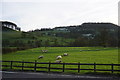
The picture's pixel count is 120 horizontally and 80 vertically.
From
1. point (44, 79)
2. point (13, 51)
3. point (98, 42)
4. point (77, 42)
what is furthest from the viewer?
point (77, 42)

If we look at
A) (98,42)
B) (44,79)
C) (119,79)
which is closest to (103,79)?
(119,79)

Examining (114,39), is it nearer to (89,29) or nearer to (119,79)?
(89,29)

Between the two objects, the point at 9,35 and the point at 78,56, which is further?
the point at 9,35

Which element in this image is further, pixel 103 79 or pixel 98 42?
pixel 98 42

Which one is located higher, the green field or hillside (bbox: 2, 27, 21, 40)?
hillside (bbox: 2, 27, 21, 40)

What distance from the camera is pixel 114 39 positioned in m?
70.8

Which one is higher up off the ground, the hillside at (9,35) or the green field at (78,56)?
the hillside at (9,35)

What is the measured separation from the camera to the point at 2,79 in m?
13.5

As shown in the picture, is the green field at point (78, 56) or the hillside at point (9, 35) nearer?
the green field at point (78, 56)

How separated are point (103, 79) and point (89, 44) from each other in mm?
61745

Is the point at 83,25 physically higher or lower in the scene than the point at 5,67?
higher

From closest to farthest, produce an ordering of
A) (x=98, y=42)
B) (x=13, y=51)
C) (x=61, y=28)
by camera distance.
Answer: (x=13, y=51)
(x=98, y=42)
(x=61, y=28)

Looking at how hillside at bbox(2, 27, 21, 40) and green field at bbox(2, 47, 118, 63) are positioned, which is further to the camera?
hillside at bbox(2, 27, 21, 40)

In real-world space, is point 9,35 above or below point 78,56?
above
